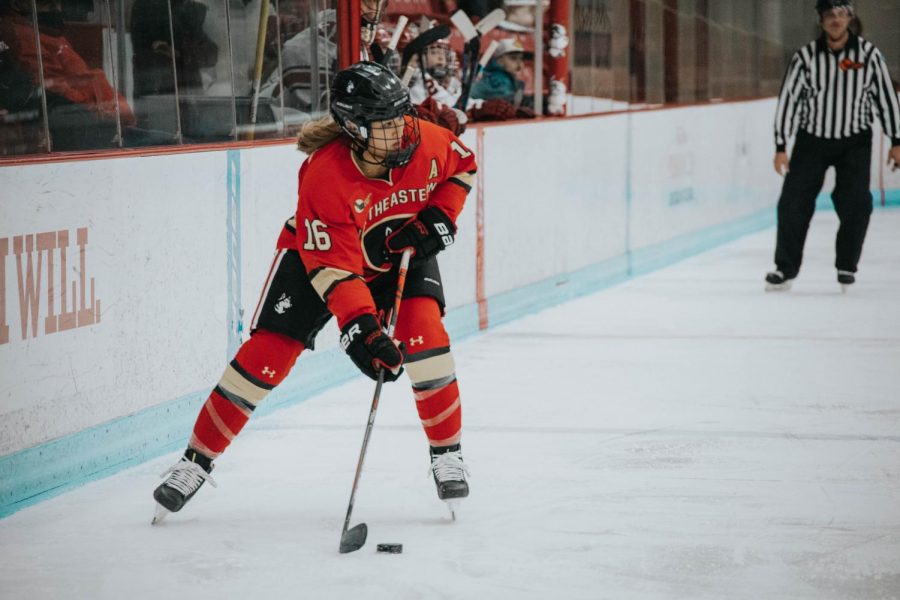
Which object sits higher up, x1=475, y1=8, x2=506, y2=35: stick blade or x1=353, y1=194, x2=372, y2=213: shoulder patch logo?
x1=475, y1=8, x2=506, y2=35: stick blade

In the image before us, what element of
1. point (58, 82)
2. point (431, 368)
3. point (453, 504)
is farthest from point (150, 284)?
point (453, 504)

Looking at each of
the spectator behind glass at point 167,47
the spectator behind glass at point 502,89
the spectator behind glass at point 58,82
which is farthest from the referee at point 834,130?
the spectator behind glass at point 58,82

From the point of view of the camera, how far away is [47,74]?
3557mm

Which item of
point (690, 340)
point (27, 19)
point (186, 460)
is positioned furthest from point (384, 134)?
point (690, 340)

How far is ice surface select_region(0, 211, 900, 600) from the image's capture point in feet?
8.80

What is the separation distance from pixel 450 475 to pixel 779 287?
4099 mm

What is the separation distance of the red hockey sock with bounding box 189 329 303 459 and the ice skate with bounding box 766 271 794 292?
13.7ft

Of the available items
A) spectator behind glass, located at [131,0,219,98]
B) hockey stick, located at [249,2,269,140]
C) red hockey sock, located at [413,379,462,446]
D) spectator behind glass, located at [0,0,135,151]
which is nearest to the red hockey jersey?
red hockey sock, located at [413,379,462,446]

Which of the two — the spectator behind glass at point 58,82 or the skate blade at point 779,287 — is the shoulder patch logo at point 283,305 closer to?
the spectator behind glass at point 58,82

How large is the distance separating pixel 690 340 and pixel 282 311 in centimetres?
282

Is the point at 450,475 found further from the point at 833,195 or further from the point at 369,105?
the point at 833,195

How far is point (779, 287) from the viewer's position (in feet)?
22.5

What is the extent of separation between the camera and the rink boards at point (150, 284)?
10.6 feet

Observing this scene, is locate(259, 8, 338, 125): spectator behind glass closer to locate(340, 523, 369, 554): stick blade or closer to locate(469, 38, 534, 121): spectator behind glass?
locate(469, 38, 534, 121): spectator behind glass
